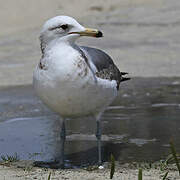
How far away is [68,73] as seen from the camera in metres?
5.00

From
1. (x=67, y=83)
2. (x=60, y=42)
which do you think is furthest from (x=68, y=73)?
(x=60, y=42)

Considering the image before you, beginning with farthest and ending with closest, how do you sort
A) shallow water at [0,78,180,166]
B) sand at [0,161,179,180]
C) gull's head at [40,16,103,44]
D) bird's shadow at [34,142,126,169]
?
shallow water at [0,78,180,166] < bird's shadow at [34,142,126,169] < gull's head at [40,16,103,44] < sand at [0,161,179,180]

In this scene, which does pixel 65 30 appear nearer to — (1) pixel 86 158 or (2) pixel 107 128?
(1) pixel 86 158

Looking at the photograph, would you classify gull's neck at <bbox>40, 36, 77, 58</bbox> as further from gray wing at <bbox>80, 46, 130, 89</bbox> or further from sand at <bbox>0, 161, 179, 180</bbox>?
sand at <bbox>0, 161, 179, 180</bbox>

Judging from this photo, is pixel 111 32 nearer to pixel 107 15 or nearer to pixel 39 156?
pixel 107 15

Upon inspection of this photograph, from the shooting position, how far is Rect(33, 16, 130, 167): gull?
16.5ft

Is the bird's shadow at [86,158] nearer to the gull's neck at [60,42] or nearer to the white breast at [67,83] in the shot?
the white breast at [67,83]

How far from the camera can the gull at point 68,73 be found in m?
5.04

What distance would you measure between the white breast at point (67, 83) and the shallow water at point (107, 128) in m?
0.74

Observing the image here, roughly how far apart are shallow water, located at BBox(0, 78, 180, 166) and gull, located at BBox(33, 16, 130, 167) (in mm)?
745

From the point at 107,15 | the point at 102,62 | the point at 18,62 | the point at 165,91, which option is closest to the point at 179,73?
the point at 165,91

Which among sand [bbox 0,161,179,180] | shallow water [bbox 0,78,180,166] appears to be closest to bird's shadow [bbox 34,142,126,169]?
shallow water [bbox 0,78,180,166]

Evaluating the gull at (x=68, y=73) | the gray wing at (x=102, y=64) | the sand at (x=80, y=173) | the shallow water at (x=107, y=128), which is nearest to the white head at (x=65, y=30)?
the gull at (x=68, y=73)

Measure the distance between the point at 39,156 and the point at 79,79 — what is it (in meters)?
1.21
